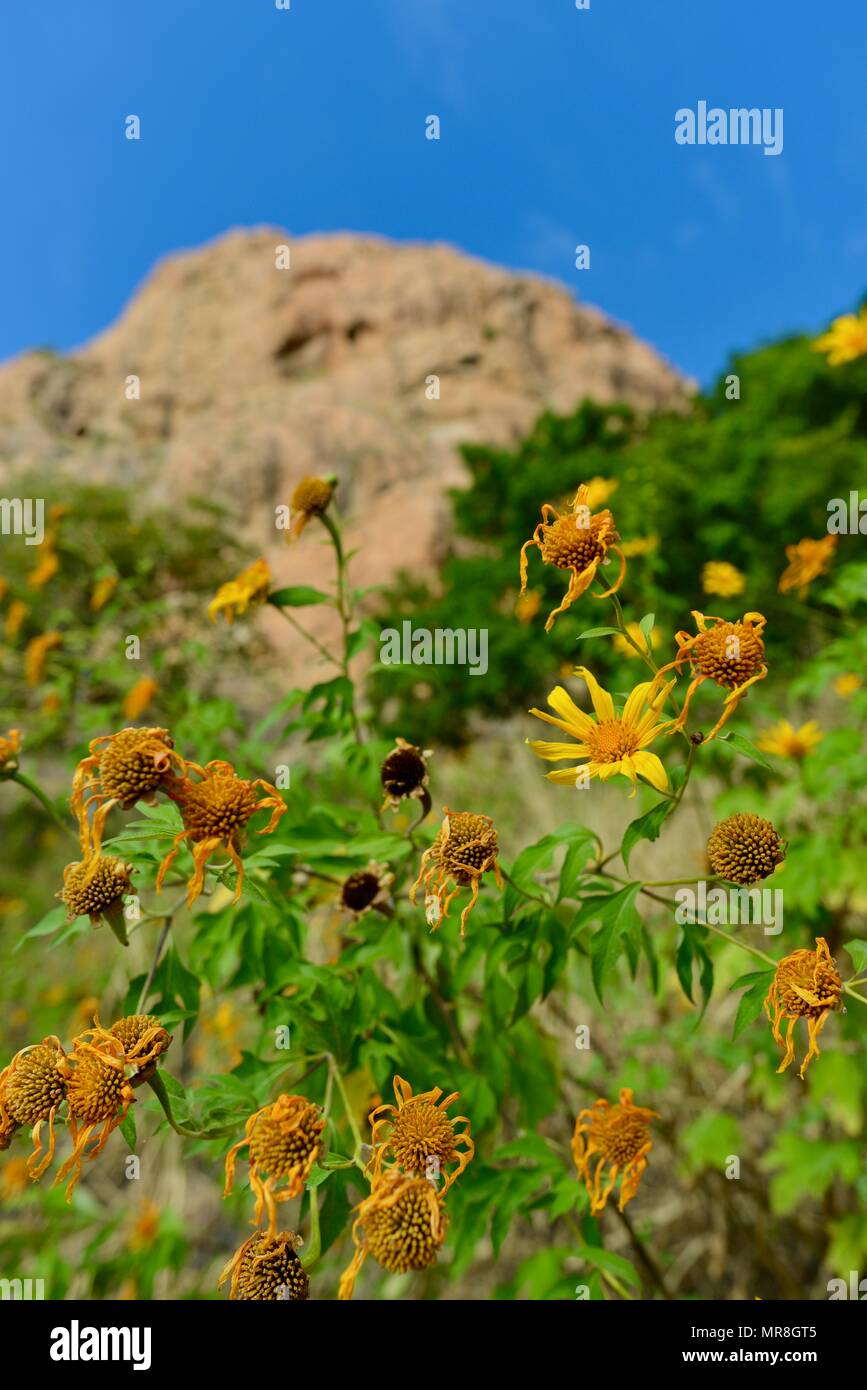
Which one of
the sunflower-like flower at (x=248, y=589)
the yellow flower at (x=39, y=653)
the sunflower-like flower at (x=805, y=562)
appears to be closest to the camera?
the sunflower-like flower at (x=248, y=589)

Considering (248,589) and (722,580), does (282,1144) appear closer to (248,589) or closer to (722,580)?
(248,589)

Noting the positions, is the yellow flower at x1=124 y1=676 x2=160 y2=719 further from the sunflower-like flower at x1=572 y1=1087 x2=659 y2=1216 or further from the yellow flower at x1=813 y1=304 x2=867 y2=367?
the yellow flower at x1=813 y1=304 x2=867 y2=367

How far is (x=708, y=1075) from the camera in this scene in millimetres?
2980

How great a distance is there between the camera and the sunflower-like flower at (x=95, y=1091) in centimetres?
71

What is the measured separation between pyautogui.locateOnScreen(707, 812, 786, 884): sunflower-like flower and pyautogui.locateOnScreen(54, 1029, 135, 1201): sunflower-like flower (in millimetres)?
627

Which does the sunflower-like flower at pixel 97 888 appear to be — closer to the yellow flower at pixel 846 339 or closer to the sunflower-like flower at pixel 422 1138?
the sunflower-like flower at pixel 422 1138

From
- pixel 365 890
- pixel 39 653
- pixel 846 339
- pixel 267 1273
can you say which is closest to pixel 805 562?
pixel 846 339

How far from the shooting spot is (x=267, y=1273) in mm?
693

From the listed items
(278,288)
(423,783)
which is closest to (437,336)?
(278,288)

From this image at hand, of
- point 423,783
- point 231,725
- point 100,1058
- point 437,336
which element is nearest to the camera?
point 100,1058

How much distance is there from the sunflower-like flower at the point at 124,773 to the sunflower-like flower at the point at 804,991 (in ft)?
2.11

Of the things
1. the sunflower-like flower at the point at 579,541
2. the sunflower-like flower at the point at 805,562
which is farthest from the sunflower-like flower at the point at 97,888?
the sunflower-like flower at the point at 805,562
